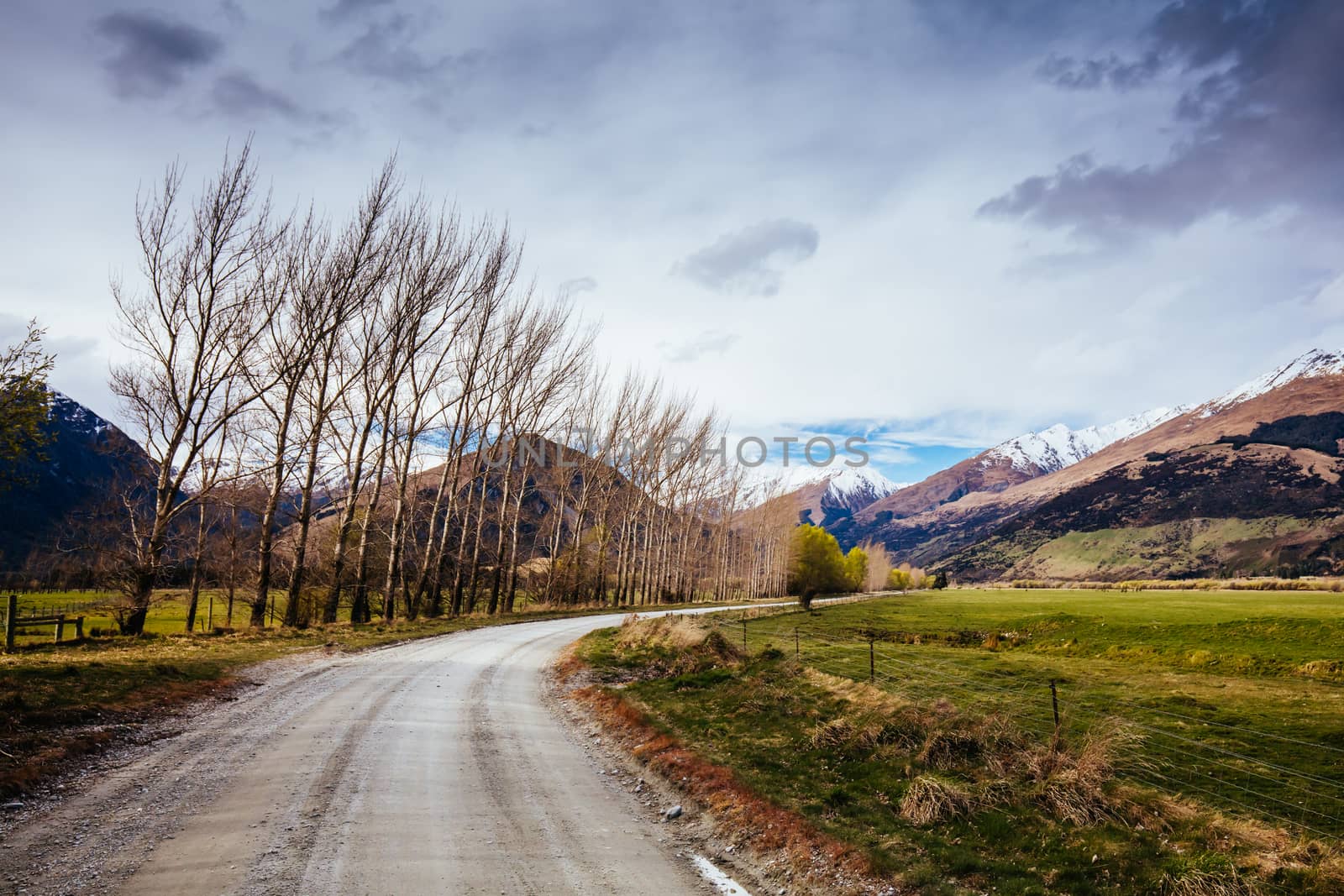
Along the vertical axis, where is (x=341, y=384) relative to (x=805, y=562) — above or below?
above

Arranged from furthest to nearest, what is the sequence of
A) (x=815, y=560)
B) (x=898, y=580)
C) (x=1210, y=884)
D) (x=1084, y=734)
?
(x=898, y=580), (x=815, y=560), (x=1084, y=734), (x=1210, y=884)

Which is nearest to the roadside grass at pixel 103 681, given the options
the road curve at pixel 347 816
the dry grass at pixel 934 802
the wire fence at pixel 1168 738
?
the road curve at pixel 347 816

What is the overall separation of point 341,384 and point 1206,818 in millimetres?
29785

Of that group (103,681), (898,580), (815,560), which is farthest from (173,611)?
(898,580)

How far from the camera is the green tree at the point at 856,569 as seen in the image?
126 metres

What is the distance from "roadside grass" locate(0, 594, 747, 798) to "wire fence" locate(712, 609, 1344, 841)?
572 inches

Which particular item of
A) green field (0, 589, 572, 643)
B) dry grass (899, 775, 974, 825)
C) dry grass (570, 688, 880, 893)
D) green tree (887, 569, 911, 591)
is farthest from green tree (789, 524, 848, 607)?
dry grass (899, 775, 974, 825)

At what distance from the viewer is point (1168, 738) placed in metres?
14.0

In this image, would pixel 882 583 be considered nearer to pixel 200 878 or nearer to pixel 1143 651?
pixel 1143 651

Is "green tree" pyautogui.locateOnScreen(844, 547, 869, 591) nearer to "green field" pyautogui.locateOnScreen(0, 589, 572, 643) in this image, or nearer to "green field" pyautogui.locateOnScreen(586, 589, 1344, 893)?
"green field" pyautogui.locateOnScreen(0, 589, 572, 643)

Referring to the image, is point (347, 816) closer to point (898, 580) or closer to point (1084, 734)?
point (1084, 734)

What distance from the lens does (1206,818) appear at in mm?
7875

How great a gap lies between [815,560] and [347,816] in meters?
112

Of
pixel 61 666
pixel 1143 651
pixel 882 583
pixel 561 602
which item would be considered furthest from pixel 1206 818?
pixel 882 583
